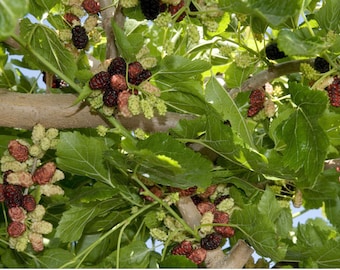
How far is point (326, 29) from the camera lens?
108 cm

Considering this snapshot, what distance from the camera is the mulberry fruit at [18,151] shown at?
1.10 metres

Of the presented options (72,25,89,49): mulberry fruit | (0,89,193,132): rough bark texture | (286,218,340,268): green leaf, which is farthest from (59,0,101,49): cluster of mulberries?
(286,218,340,268): green leaf

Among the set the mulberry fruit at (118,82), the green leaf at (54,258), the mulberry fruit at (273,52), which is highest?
the mulberry fruit at (118,82)

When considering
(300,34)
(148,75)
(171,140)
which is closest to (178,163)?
(171,140)

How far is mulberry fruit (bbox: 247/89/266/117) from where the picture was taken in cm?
121

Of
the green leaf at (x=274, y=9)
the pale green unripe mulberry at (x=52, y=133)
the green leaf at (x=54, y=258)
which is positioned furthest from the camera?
the green leaf at (x=54, y=258)

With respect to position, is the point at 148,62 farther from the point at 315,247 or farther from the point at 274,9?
the point at 315,247

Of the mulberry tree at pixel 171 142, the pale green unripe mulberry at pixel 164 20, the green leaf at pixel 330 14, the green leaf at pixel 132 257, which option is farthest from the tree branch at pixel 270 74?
the green leaf at pixel 132 257

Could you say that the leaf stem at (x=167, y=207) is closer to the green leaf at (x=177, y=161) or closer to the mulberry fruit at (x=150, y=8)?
the green leaf at (x=177, y=161)

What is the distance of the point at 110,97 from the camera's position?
1019mm

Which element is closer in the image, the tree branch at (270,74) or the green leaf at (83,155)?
the green leaf at (83,155)

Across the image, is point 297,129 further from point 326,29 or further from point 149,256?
point 149,256

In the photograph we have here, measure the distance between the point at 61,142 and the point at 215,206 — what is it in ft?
0.93

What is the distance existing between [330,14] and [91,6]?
39 cm
